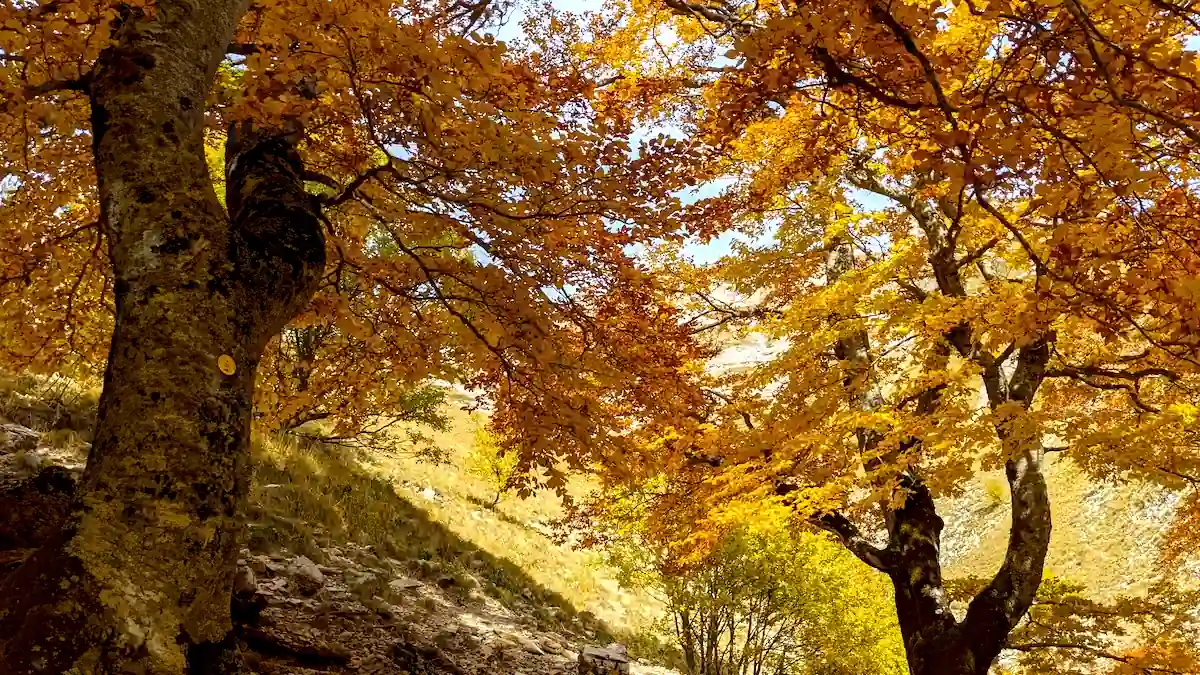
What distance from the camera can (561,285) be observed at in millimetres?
4742

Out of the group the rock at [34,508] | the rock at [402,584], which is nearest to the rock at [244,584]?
the rock at [34,508]

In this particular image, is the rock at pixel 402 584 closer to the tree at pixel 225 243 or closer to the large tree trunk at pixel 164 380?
the tree at pixel 225 243

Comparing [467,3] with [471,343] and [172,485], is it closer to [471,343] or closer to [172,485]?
[471,343]

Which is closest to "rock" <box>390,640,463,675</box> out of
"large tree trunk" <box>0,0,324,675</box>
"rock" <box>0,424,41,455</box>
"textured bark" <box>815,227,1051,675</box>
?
"large tree trunk" <box>0,0,324,675</box>

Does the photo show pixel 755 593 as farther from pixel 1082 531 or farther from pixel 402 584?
pixel 1082 531

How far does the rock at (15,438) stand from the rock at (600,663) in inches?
227

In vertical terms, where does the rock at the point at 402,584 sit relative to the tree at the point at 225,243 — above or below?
below

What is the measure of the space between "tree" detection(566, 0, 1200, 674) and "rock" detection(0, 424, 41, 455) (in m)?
6.09

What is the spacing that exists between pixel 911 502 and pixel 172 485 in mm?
6770

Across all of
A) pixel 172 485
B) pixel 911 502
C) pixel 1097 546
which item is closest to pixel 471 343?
pixel 172 485

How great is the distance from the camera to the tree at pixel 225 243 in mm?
1909

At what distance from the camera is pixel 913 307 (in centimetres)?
534

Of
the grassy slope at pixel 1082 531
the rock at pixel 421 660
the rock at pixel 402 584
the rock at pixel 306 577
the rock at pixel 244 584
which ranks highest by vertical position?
the grassy slope at pixel 1082 531

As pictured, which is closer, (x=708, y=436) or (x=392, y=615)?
(x=392, y=615)
